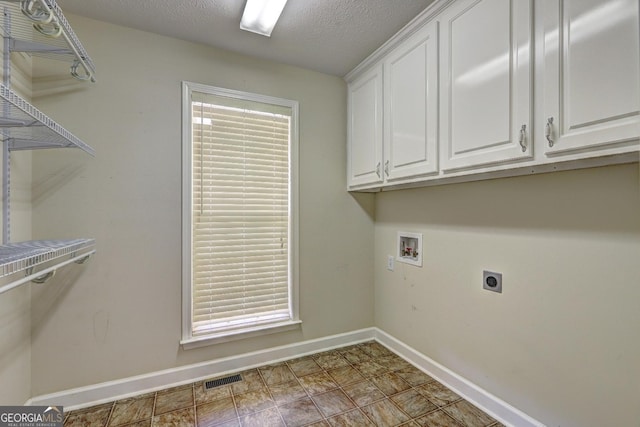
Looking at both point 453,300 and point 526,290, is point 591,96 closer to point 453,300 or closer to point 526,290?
point 526,290

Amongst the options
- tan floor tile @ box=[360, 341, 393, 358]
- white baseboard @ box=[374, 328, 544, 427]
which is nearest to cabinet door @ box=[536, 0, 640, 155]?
white baseboard @ box=[374, 328, 544, 427]

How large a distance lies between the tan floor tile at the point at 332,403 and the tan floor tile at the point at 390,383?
0.86ft

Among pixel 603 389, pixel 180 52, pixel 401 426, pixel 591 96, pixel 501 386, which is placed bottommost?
pixel 401 426

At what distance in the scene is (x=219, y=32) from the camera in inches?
72.9

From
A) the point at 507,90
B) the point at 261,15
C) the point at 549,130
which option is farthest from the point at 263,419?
the point at 261,15

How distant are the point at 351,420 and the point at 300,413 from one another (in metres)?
0.30

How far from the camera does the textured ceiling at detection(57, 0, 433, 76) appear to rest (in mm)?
1606

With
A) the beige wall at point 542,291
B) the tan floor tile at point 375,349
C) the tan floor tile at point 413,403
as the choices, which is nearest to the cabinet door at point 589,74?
the beige wall at point 542,291

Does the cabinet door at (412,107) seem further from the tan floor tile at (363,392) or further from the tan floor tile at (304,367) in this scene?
the tan floor tile at (304,367)

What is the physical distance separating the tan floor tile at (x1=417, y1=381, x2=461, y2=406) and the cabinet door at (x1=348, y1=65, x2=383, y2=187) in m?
1.44

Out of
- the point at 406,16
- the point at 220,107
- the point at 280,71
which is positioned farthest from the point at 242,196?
the point at 406,16

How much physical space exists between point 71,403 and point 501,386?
250 cm

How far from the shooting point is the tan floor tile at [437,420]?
1.54 metres
